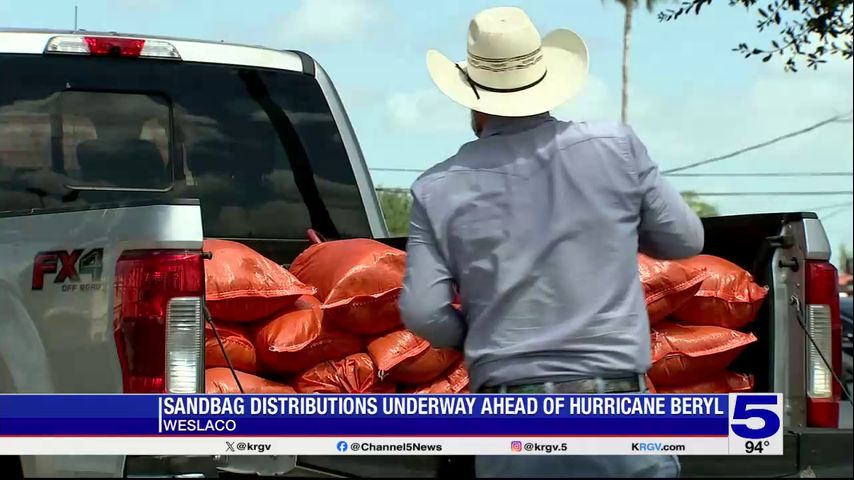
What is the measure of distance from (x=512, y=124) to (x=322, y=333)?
1.41 m

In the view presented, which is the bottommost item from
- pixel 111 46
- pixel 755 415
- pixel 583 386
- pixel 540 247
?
pixel 583 386

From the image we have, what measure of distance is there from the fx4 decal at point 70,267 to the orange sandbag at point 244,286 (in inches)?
16.3

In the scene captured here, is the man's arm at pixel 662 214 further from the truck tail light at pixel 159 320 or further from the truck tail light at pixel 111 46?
the truck tail light at pixel 111 46

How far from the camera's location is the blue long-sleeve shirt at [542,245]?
2658 mm

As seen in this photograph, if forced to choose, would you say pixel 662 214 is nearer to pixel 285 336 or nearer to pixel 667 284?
pixel 667 284

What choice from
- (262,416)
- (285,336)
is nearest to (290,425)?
(262,416)

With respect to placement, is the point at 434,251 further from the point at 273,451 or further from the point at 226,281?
the point at 226,281

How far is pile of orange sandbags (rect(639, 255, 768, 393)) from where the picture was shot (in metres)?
3.99

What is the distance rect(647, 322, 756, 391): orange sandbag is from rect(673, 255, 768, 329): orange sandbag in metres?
0.04

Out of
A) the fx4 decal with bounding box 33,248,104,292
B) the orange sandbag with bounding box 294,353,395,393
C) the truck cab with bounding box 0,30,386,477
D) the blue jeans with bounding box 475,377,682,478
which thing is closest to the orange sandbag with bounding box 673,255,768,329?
the orange sandbag with bounding box 294,353,395,393

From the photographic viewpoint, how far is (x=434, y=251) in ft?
9.05

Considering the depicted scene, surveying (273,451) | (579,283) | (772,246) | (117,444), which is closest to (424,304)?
(579,283)

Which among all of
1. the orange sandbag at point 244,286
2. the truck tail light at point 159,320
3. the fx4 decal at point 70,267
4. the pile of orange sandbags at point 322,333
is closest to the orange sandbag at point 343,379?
the pile of orange sandbags at point 322,333

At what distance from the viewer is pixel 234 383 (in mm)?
3795
